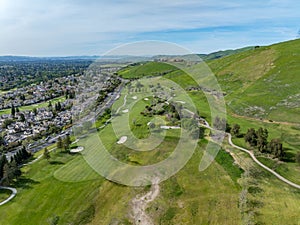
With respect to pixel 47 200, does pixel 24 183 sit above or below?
below

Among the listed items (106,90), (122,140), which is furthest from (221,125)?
(106,90)

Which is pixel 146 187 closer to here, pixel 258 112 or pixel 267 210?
pixel 267 210

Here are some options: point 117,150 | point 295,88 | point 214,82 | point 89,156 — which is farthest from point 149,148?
point 214,82

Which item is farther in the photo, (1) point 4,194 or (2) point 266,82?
(2) point 266,82

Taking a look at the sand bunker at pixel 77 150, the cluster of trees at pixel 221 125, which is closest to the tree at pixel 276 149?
the cluster of trees at pixel 221 125

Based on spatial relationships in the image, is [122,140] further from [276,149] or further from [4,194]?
[276,149]

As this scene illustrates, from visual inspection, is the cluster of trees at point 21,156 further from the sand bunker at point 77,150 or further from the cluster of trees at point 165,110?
the cluster of trees at point 165,110

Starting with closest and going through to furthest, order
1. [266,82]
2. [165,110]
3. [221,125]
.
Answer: [221,125] → [165,110] → [266,82]

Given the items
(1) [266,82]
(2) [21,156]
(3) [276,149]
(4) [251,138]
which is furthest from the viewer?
(1) [266,82]

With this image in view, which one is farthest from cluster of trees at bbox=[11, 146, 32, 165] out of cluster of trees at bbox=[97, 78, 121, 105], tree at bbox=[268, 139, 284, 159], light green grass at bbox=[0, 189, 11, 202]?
cluster of trees at bbox=[97, 78, 121, 105]
